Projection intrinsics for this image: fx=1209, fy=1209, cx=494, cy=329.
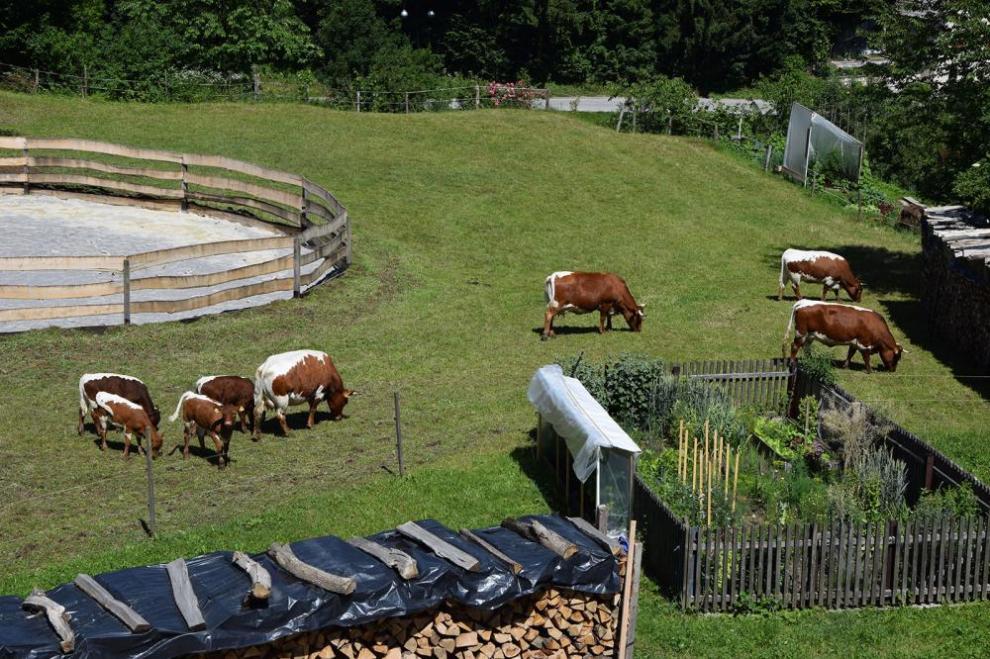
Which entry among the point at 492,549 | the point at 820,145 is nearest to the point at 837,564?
the point at 492,549

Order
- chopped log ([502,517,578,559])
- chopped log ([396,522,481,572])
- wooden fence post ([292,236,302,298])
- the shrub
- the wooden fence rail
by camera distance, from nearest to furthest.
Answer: chopped log ([396,522,481,572]), chopped log ([502,517,578,559]), the wooden fence rail, the shrub, wooden fence post ([292,236,302,298])

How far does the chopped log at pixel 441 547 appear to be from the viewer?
11500 millimetres

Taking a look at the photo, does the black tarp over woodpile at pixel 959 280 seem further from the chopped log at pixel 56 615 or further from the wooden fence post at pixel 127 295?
the chopped log at pixel 56 615

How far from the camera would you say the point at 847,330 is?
23594mm

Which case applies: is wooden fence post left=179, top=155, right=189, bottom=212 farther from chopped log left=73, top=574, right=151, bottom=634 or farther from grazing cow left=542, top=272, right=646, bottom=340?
chopped log left=73, top=574, right=151, bottom=634

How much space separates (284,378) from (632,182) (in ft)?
76.4

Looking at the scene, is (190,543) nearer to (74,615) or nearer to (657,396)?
(74,615)

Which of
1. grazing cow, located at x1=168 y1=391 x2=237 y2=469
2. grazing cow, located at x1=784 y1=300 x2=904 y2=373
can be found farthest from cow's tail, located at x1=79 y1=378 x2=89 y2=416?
grazing cow, located at x1=784 y1=300 x2=904 y2=373

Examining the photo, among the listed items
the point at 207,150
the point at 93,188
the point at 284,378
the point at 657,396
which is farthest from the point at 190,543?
the point at 207,150

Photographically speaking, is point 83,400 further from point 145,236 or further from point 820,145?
point 820,145

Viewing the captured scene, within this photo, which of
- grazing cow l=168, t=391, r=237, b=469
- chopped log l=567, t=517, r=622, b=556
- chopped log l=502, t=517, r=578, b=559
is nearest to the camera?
chopped log l=502, t=517, r=578, b=559

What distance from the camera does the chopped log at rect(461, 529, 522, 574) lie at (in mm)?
11680

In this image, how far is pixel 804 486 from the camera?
16.4 meters

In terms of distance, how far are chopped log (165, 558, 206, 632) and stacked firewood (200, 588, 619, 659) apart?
1.95ft
